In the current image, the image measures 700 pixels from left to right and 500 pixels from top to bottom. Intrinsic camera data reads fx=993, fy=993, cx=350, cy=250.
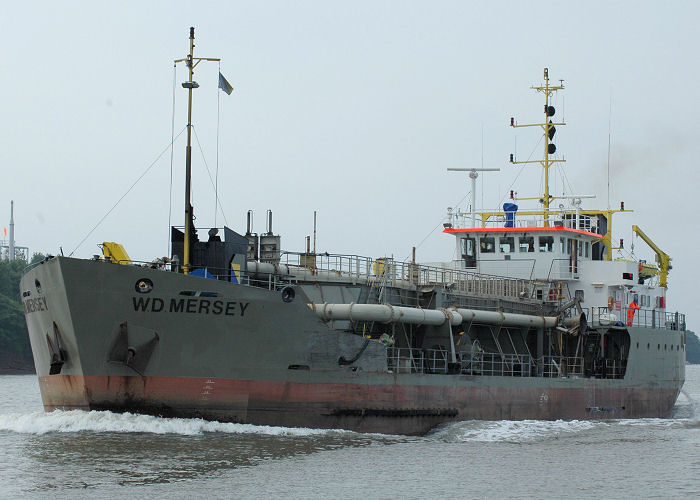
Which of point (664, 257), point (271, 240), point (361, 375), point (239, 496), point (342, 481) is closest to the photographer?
point (239, 496)

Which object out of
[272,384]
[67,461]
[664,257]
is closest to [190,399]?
[272,384]

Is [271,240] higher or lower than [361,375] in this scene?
higher

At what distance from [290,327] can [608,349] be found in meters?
15.7

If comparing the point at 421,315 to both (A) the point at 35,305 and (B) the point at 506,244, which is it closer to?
(B) the point at 506,244

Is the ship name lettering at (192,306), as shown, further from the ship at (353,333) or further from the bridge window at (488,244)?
the bridge window at (488,244)

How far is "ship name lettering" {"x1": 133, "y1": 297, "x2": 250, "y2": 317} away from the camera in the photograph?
Result: 2339 cm

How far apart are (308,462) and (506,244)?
18.4m

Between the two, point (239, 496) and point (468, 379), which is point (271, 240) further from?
point (239, 496)

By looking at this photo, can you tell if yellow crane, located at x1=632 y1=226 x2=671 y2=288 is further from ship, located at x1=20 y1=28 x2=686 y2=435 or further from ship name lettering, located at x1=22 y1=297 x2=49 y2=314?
ship name lettering, located at x1=22 y1=297 x2=49 y2=314

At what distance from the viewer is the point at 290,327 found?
25031mm

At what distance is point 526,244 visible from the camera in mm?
37219

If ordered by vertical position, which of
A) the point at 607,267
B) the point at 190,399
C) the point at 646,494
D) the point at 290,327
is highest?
the point at 607,267

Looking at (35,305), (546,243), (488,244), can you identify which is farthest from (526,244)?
(35,305)

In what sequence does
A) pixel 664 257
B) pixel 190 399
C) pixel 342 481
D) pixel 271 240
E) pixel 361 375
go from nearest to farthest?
pixel 342 481, pixel 190 399, pixel 361 375, pixel 271 240, pixel 664 257
